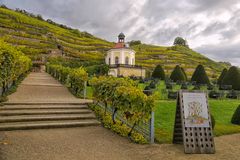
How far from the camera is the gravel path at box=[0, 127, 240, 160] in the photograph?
7344 millimetres

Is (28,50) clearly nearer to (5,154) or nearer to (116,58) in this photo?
(116,58)

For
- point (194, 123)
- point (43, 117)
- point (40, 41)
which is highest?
point (40, 41)

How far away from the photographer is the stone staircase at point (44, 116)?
10164 mm

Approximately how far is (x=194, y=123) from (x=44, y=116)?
642 centimetres

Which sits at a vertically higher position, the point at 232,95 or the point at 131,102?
the point at 131,102

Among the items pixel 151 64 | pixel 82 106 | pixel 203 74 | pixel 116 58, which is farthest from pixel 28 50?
pixel 82 106

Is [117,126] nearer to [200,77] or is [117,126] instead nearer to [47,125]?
[47,125]

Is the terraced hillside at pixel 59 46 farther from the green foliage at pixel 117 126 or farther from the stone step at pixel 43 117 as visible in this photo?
the stone step at pixel 43 117

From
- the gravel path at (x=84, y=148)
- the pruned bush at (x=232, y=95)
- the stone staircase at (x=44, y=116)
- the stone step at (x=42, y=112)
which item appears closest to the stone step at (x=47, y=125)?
the stone staircase at (x=44, y=116)

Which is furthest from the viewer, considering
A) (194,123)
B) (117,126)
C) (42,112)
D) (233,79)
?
(233,79)

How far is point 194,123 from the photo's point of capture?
8.85 m

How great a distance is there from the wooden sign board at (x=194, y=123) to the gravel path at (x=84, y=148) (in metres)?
0.37

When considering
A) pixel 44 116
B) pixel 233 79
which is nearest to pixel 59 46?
pixel 233 79

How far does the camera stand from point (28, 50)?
203 feet
